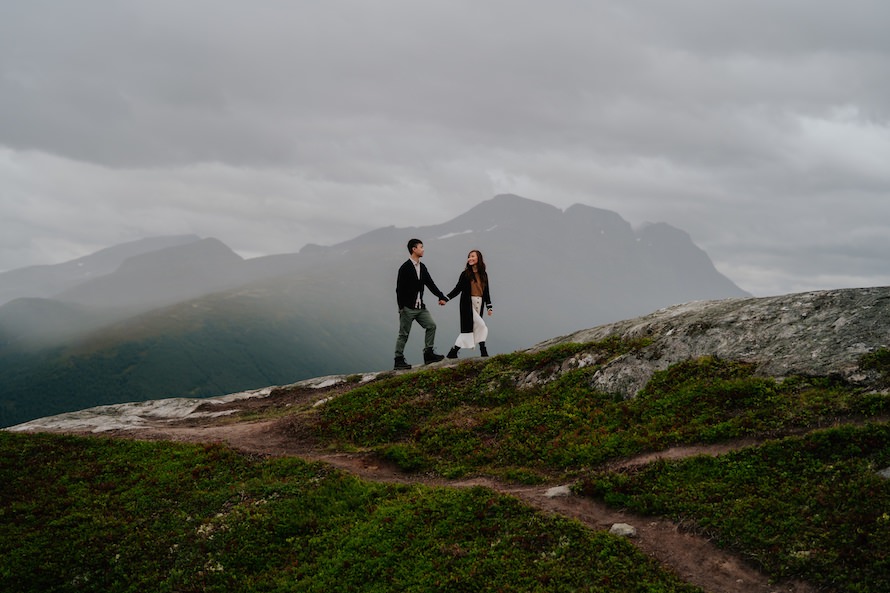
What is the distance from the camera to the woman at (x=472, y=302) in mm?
27844

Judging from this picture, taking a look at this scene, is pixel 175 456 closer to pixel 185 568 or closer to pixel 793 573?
pixel 185 568

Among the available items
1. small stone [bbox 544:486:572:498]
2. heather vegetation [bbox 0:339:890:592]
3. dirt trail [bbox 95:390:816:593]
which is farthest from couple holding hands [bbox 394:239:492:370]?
small stone [bbox 544:486:572:498]

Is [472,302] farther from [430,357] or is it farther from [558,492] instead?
[558,492]

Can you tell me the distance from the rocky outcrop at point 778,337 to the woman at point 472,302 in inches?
240

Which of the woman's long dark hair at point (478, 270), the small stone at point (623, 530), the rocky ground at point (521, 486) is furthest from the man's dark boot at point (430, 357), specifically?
the small stone at point (623, 530)

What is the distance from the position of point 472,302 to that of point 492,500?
47.8 feet

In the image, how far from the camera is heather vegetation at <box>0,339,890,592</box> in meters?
11.9

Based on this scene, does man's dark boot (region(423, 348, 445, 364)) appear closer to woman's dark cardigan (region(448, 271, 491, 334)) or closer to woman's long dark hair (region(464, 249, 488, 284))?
woman's dark cardigan (region(448, 271, 491, 334))

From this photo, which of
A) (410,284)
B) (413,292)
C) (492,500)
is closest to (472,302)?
(413,292)

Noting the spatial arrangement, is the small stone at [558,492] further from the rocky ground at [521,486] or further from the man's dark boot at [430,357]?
the man's dark boot at [430,357]

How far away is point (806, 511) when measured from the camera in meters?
12.1

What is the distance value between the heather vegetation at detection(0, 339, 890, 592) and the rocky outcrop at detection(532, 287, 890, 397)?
2.14ft

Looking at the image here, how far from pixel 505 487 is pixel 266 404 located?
20.8 meters

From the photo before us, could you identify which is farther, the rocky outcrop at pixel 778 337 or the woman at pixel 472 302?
the woman at pixel 472 302
